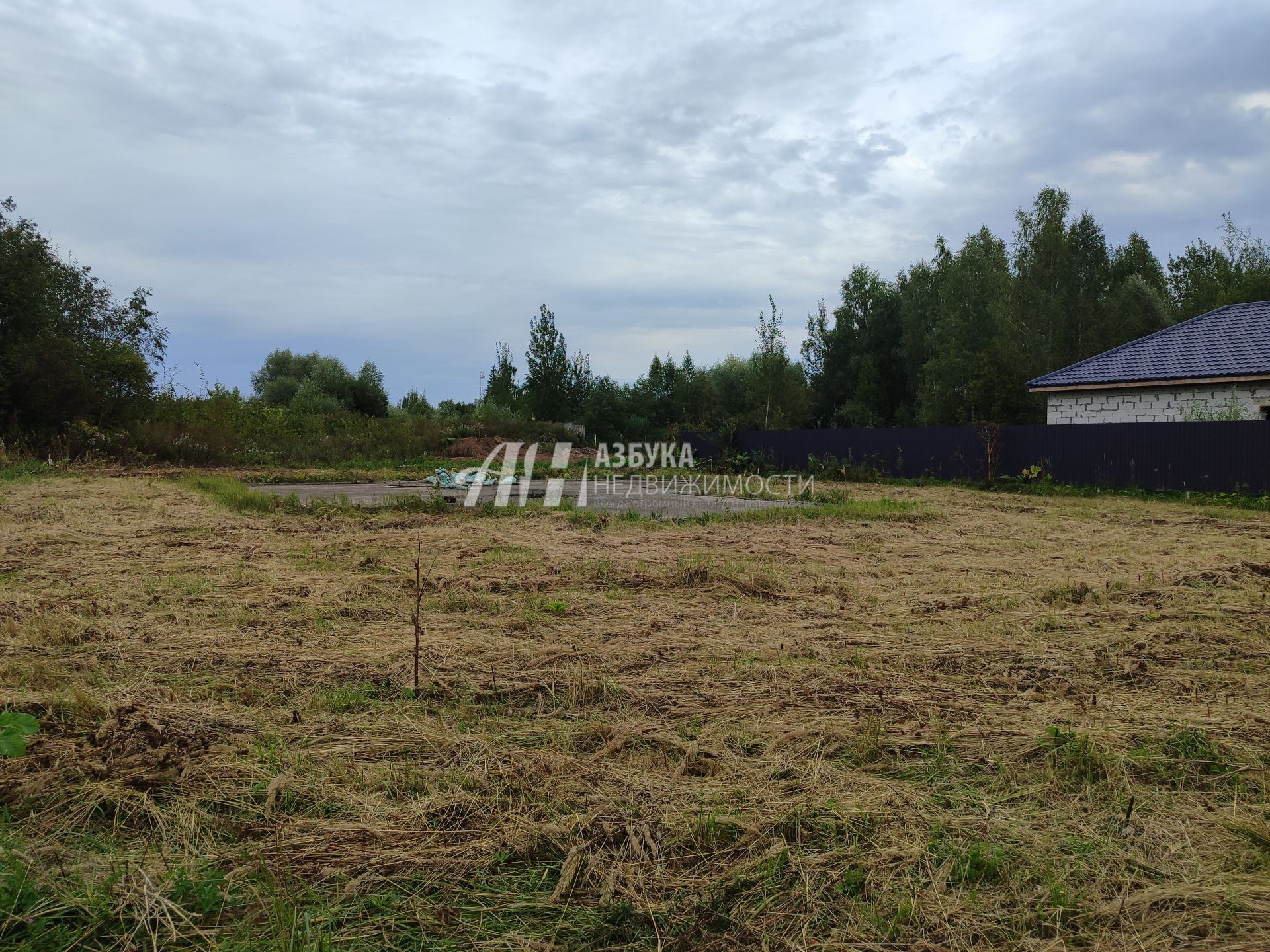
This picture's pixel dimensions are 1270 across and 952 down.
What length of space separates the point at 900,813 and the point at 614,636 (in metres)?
2.05

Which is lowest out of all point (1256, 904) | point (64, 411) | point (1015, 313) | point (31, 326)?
point (1256, 904)

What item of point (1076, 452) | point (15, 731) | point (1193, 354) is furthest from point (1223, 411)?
point (15, 731)

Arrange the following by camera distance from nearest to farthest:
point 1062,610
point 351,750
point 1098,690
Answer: point 351,750, point 1098,690, point 1062,610

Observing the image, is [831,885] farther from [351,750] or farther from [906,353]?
[906,353]

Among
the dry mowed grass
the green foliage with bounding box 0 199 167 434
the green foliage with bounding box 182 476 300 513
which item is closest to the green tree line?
the green foliage with bounding box 0 199 167 434

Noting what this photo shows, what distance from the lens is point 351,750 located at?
8.27 feet

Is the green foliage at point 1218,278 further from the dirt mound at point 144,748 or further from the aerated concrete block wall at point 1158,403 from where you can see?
the dirt mound at point 144,748

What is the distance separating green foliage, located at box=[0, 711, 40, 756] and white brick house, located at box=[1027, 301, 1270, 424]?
17.6 m

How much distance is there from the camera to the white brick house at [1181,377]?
15.0m

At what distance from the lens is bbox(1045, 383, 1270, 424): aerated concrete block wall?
14992 millimetres

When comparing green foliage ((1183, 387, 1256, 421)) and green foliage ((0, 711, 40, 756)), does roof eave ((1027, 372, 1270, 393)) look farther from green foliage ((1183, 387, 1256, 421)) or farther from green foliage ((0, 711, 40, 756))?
green foliage ((0, 711, 40, 756))

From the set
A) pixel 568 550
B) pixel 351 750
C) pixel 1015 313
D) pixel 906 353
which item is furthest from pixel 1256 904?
pixel 906 353
